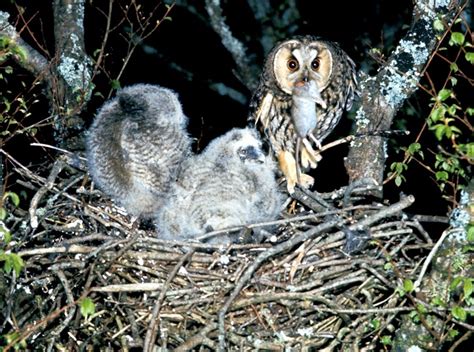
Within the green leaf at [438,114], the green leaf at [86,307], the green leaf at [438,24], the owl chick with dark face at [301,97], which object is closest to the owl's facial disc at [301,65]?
the owl chick with dark face at [301,97]

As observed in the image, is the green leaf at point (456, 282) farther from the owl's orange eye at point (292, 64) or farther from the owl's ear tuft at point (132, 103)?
the owl's orange eye at point (292, 64)

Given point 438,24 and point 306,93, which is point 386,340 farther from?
point 306,93

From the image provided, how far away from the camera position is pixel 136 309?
141 inches

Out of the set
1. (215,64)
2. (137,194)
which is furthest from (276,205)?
(215,64)

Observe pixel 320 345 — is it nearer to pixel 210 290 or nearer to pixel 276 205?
pixel 210 290

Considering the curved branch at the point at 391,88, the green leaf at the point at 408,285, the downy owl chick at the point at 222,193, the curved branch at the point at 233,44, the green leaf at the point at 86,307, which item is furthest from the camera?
the curved branch at the point at 233,44

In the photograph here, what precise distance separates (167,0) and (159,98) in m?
2.78

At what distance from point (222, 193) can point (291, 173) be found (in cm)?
72

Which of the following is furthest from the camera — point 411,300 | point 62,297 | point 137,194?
point 137,194

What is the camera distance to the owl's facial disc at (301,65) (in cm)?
468

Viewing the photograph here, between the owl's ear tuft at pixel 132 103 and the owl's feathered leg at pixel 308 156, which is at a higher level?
the owl's ear tuft at pixel 132 103

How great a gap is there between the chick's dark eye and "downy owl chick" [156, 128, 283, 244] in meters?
0.75

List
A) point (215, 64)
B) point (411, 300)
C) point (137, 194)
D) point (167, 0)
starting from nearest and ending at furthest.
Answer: point (411, 300), point (137, 194), point (167, 0), point (215, 64)

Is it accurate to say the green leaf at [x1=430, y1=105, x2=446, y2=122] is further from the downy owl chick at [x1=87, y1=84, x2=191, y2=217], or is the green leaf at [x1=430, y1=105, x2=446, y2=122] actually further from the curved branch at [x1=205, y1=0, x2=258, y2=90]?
the curved branch at [x1=205, y1=0, x2=258, y2=90]
